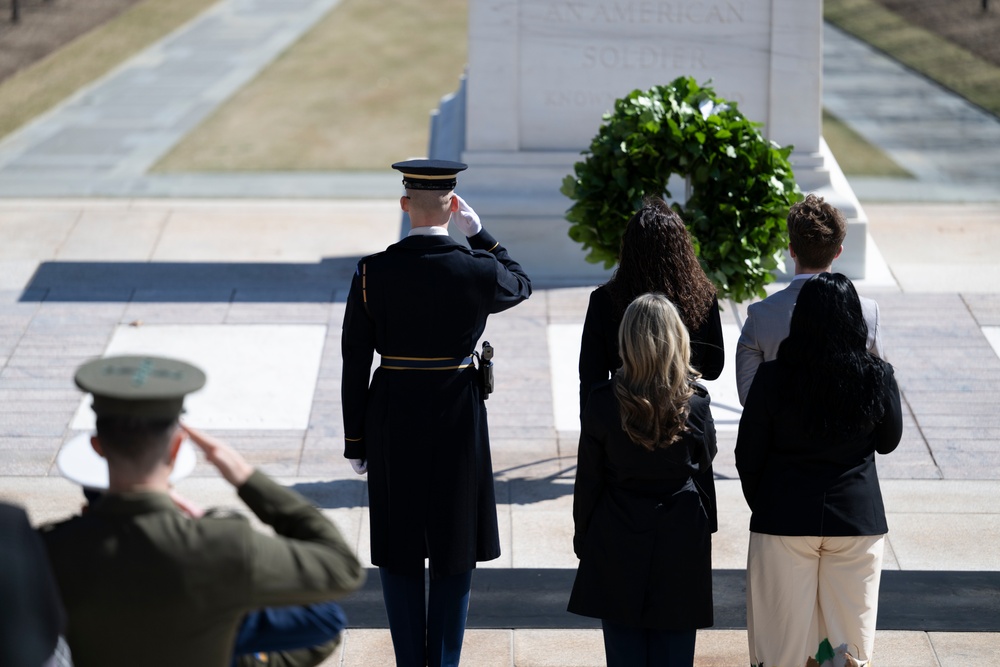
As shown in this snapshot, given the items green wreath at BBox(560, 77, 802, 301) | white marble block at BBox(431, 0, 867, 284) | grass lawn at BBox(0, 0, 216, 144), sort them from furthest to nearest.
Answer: grass lawn at BBox(0, 0, 216, 144)
white marble block at BBox(431, 0, 867, 284)
green wreath at BBox(560, 77, 802, 301)

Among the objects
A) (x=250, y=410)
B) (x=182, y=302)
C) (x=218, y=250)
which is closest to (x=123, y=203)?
(x=218, y=250)

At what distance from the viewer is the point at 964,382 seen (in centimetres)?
778

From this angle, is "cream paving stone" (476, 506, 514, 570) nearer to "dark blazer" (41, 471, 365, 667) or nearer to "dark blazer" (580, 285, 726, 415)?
"dark blazer" (580, 285, 726, 415)

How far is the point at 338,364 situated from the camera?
320 inches

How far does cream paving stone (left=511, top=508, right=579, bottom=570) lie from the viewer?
582 centimetres

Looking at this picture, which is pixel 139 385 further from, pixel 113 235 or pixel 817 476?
pixel 113 235

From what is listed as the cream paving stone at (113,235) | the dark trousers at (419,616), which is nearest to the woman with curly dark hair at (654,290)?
the dark trousers at (419,616)

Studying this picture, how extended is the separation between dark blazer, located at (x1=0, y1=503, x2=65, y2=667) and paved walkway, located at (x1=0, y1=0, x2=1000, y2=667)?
8.51 feet

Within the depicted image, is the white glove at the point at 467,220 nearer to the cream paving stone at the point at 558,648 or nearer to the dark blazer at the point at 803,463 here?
the dark blazer at the point at 803,463

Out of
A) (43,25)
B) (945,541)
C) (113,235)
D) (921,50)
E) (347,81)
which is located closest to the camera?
(945,541)

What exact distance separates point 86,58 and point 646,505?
16.0 metres

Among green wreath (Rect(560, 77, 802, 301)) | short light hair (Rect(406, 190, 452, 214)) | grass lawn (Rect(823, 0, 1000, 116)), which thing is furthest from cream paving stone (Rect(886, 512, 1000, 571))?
grass lawn (Rect(823, 0, 1000, 116))

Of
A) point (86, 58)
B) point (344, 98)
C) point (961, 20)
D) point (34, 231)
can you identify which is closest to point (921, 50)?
point (961, 20)

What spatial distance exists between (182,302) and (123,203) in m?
3.08
